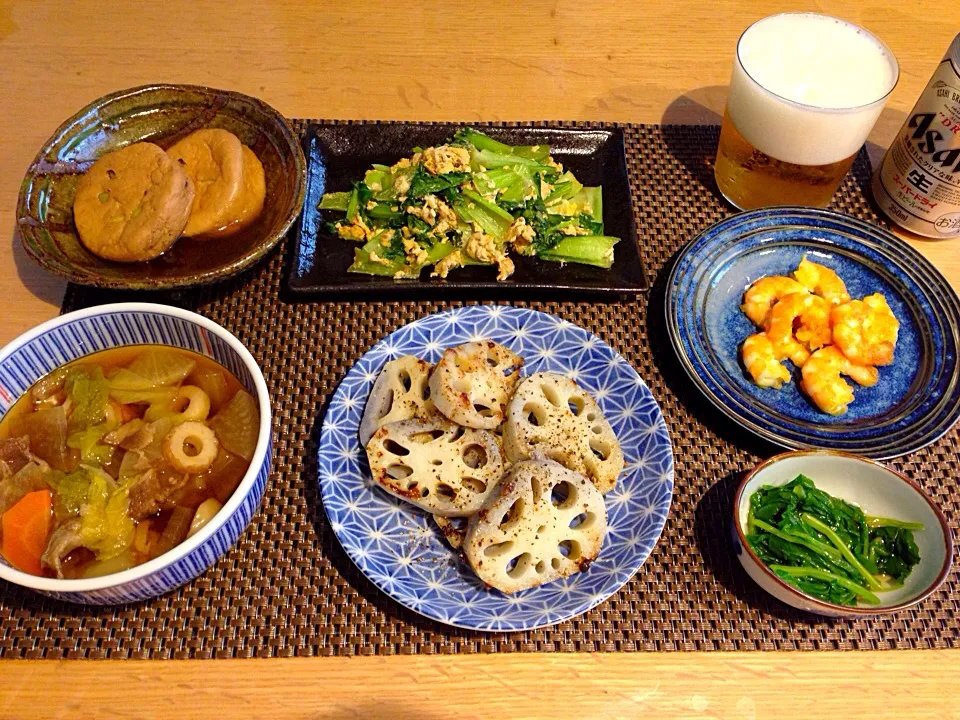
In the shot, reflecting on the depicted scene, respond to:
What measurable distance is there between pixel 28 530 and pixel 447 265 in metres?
0.96

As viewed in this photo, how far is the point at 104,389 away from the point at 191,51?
1391 mm

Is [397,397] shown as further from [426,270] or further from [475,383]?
[426,270]

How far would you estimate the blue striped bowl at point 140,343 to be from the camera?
1044mm

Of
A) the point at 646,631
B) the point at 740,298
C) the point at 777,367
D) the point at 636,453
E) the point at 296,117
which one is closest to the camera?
the point at 646,631

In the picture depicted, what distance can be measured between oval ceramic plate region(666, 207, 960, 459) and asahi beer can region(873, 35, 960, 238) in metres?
0.17

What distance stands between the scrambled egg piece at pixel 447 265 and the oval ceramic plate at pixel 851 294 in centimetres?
48

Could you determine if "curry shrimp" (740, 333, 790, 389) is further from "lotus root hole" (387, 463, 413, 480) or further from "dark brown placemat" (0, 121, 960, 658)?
"lotus root hole" (387, 463, 413, 480)

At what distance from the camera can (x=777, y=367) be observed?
150cm

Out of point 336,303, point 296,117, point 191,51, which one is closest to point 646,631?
point 336,303

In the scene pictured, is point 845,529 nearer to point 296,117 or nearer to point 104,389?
point 104,389

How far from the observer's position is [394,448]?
130cm

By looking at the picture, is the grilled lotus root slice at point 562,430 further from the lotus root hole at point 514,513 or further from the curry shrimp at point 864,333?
the curry shrimp at point 864,333

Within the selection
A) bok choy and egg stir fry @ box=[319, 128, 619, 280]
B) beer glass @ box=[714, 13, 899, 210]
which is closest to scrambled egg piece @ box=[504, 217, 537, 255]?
bok choy and egg stir fry @ box=[319, 128, 619, 280]

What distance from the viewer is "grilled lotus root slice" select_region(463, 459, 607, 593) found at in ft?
3.85
